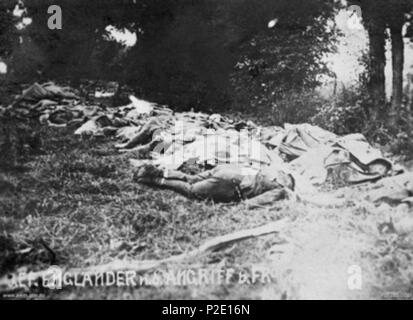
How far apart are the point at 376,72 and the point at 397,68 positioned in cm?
21

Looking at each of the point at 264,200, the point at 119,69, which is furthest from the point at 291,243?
the point at 119,69

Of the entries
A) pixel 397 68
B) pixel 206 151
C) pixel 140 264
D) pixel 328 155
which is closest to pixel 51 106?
pixel 206 151

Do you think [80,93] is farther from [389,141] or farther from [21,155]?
[389,141]

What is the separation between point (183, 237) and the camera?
4.07 meters

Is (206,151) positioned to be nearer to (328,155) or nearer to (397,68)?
(328,155)

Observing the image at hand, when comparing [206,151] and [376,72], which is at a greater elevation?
[376,72]

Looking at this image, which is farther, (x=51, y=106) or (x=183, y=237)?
(x=51, y=106)

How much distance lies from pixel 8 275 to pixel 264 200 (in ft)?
8.25

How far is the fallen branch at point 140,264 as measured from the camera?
3.96 m

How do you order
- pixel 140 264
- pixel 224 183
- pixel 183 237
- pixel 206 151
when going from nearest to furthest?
1. pixel 140 264
2. pixel 183 237
3. pixel 224 183
4. pixel 206 151

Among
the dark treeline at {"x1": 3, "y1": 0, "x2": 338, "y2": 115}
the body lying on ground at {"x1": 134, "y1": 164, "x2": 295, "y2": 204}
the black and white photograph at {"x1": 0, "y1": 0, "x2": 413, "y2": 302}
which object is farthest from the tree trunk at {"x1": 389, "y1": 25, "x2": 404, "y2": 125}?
the body lying on ground at {"x1": 134, "y1": 164, "x2": 295, "y2": 204}

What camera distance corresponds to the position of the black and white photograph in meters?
3.99

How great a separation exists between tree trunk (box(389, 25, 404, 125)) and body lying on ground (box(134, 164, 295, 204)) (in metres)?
1.38

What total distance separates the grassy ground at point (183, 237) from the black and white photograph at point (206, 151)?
0.5 inches
